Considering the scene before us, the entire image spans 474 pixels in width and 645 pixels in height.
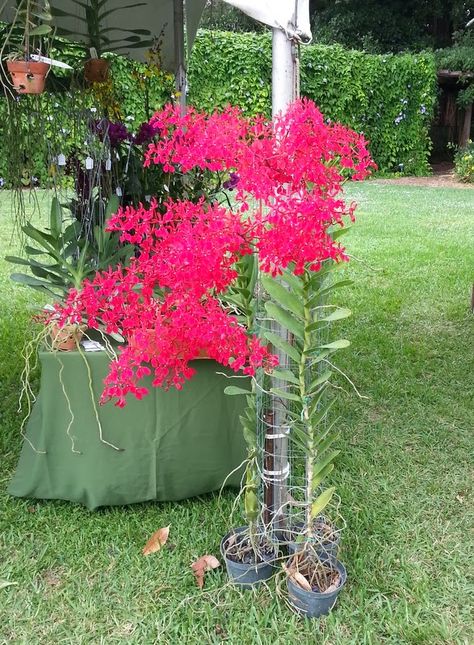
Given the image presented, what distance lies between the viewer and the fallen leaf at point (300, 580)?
164 cm

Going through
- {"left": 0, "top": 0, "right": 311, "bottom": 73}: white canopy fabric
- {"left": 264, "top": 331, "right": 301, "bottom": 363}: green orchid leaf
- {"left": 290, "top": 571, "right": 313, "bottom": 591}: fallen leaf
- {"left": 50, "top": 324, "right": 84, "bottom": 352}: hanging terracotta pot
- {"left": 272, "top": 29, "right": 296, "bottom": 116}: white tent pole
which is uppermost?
{"left": 0, "top": 0, "right": 311, "bottom": 73}: white canopy fabric

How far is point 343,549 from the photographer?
1.92 meters

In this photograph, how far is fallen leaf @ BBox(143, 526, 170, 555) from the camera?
193 cm

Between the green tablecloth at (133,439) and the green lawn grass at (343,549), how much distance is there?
0.37 feet

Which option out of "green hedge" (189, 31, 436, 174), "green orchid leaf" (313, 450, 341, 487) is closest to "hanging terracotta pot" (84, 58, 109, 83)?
"green orchid leaf" (313, 450, 341, 487)

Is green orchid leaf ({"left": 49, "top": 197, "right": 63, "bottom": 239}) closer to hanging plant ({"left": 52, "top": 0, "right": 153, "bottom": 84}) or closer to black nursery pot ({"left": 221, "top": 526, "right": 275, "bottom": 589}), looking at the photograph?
hanging plant ({"left": 52, "top": 0, "right": 153, "bottom": 84})

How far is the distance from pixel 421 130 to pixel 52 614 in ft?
38.0

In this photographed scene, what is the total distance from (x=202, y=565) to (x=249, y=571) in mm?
188

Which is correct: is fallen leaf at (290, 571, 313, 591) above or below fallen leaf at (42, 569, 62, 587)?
above

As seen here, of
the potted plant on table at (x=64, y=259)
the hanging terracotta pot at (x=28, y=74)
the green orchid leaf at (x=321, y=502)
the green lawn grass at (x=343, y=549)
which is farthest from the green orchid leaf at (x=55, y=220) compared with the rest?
the green orchid leaf at (x=321, y=502)

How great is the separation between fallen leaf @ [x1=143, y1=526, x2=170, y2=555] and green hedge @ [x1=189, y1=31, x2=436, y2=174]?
748 cm

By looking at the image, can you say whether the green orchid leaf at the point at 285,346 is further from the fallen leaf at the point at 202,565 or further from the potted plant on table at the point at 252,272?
the fallen leaf at the point at 202,565

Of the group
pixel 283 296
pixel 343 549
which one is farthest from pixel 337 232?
pixel 343 549

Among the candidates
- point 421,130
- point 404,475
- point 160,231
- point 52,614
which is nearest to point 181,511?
point 52,614
